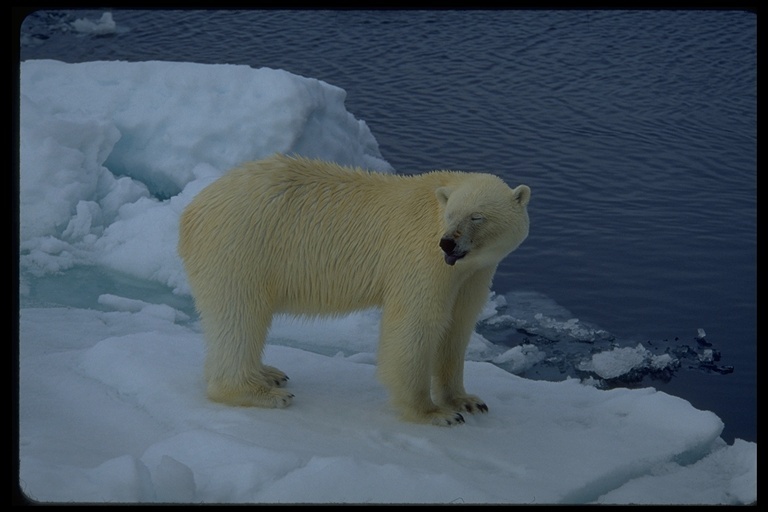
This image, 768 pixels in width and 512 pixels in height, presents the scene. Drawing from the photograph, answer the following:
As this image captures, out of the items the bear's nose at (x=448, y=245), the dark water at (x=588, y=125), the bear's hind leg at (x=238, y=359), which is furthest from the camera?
the dark water at (x=588, y=125)

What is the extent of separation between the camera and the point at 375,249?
525 centimetres

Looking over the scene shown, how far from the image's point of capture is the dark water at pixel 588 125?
326 inches

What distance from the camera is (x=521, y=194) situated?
502 cm

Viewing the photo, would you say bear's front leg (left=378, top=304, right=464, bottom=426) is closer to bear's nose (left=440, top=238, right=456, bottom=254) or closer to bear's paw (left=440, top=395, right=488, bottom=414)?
bear's paw (left=440, top=395, right=488, bottom=414)

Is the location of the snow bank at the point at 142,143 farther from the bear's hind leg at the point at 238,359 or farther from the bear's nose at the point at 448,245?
the bear's nose at the point at 448,245

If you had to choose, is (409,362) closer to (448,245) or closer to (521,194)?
(448,245)

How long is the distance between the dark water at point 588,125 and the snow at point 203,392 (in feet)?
2.47

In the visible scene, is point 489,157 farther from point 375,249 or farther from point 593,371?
point 375,249

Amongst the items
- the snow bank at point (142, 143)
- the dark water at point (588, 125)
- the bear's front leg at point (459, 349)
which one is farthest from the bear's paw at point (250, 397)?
the dark water at point (588, 125)

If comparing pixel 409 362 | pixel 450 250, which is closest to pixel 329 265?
pixel 409 362

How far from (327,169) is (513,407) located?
72.9 inches

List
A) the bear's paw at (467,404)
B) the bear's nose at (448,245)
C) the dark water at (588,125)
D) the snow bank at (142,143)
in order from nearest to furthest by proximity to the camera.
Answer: the bear's nose at (448,245), the bear's paw at (467,404), the dark water at (588,125), the snow bank at (142,143)

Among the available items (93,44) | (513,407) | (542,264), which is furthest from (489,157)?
(93,44)

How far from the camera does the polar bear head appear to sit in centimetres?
476
